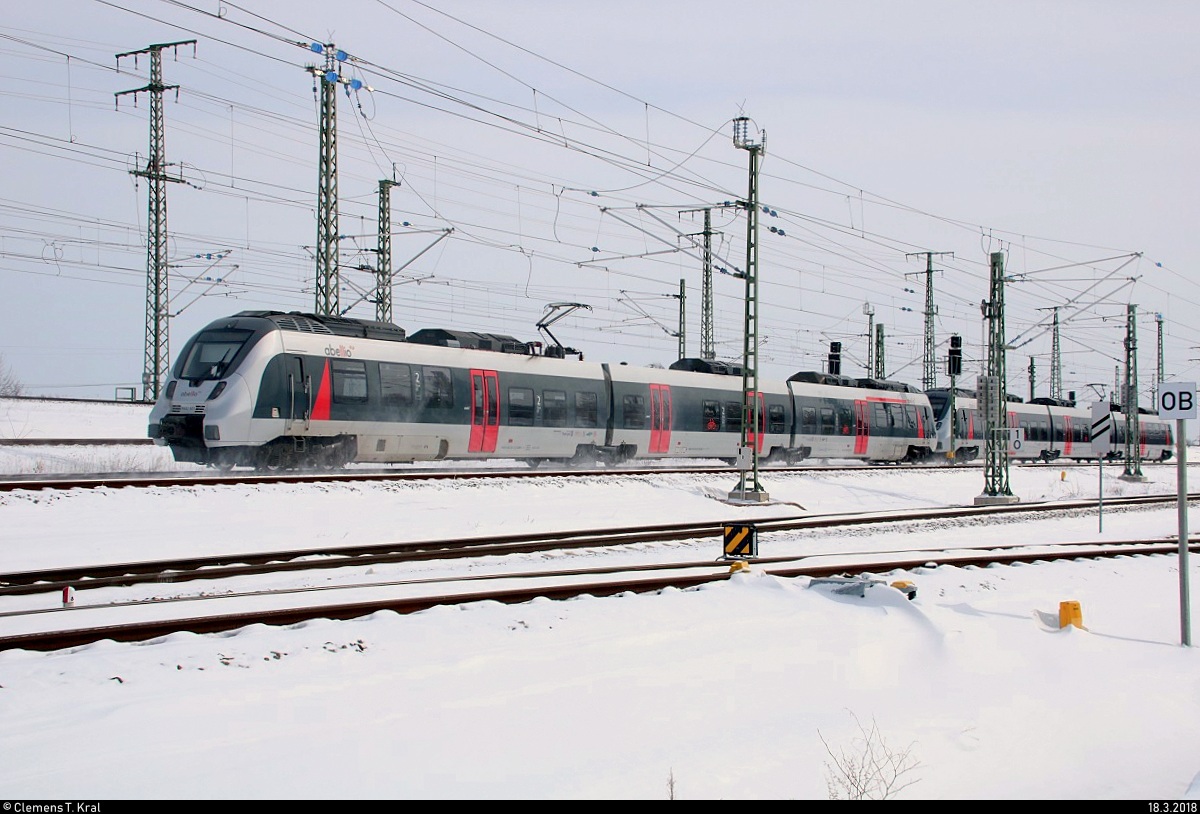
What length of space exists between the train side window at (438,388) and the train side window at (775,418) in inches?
531

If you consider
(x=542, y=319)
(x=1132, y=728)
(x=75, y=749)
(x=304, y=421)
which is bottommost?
(x=1132, y=728)

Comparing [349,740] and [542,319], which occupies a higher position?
[542,319]

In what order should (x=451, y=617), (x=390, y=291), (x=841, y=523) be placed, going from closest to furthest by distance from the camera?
(x=451, y=617)
(x=841, y=523)
(x=390, y=291)

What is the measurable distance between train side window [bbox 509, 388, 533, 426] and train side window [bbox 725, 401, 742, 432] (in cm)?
862

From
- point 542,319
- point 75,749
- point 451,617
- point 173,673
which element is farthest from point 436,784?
point 542,319

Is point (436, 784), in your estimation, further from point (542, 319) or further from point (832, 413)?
point (832, 413)

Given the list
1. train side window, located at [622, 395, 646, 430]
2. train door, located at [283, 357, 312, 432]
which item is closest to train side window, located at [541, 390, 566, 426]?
train side window, located at [622, 395, 646, 430]

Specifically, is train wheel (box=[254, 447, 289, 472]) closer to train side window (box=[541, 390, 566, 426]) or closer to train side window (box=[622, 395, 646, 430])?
train side window (box=[541, 390, 566, 426])

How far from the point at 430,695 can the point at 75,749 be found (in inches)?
86.2

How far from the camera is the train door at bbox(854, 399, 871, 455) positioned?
38188 millimetres

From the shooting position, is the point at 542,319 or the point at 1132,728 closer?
the point at 1132,728

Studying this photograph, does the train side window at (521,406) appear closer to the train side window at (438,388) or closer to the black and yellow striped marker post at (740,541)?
the train side window at (438,388)

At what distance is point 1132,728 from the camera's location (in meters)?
7.61

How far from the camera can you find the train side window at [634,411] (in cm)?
2873
